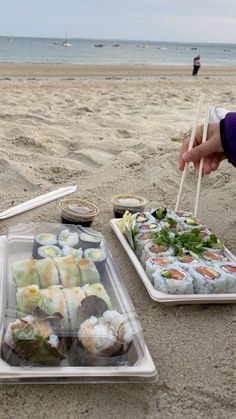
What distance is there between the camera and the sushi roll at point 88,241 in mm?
2225

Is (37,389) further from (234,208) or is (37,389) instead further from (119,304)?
(234,208)

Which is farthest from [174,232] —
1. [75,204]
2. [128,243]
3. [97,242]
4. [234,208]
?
[234,208]

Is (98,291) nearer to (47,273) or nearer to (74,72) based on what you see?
(47,273)

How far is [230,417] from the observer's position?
1.46 m

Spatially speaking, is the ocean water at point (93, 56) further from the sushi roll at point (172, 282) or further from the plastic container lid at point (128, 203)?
the sushi roll at point (172, 282)

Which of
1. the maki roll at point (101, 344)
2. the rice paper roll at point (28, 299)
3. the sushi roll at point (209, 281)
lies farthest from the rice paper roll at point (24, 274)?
the sushi roll at point (209, 281)

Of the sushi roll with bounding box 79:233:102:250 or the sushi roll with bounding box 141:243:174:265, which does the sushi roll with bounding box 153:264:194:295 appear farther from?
the sushi roll with bounding box 79:233:102:250

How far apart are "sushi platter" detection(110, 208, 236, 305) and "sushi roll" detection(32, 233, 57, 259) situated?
0.38 m

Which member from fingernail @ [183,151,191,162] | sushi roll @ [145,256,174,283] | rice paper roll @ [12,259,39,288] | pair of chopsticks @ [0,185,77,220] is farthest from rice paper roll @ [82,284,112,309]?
pair of chopsticks @ [0,185,77,220]

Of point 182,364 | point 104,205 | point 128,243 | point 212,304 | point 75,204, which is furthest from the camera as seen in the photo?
point 104,205

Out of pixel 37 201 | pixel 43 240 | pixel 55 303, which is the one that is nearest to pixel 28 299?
pixel 55 303

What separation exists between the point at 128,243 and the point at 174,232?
247mm

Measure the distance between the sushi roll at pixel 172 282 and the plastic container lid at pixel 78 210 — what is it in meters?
0.70

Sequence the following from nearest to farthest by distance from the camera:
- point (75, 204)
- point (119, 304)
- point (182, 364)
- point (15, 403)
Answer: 1. point (15, 403)
2. point (182, 364)
3. point (119, 304)
4. point (75, 204)
